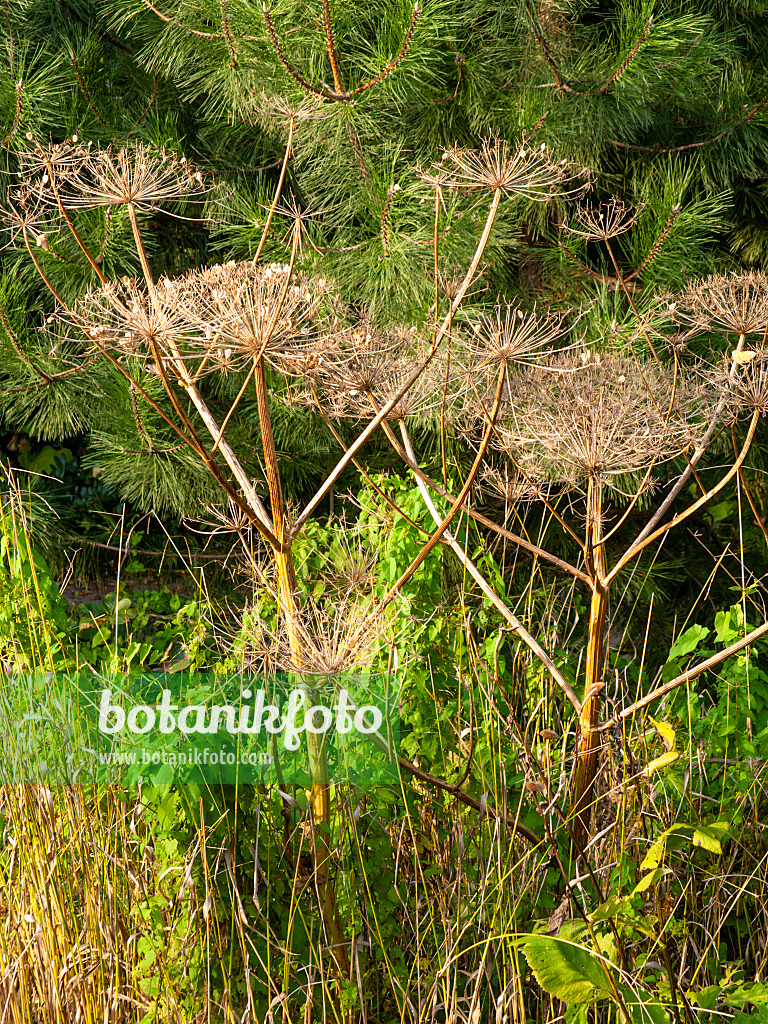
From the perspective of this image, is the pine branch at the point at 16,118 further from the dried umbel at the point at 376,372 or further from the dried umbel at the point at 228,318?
the dried umbel at the point at 228,318

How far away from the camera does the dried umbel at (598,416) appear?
1.54 metres

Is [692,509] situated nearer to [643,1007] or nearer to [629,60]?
[643,1007]

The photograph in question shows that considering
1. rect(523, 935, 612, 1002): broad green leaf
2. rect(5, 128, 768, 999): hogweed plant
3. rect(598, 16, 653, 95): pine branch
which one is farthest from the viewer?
rect(598, 16, 653, 95): pine branch

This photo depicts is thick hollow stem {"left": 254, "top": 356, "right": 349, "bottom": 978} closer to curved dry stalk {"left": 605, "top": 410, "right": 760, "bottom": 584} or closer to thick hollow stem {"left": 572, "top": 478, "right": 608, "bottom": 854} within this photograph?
thick hollow stem {"left": 572, "top": 478, "right": 608, "bottom": 854}

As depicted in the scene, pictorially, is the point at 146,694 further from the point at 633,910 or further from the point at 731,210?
the point at 731,210

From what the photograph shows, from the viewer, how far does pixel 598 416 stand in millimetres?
1537

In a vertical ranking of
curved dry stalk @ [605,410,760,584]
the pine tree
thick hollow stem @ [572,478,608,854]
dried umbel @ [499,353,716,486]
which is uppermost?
the pine tree

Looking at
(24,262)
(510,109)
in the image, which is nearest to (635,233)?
(510,109)

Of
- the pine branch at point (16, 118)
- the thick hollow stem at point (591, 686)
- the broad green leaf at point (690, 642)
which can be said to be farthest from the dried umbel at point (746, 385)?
the pine branch at point (16, 118)

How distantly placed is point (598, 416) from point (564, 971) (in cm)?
84

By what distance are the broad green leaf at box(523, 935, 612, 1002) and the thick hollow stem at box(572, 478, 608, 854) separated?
488 millimetres

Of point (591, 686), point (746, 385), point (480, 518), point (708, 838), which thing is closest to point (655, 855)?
point (708, 838)

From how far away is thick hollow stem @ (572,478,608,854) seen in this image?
65.1 inches

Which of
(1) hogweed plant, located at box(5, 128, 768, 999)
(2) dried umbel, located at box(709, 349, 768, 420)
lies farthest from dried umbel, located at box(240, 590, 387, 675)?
(2) dried umbel, located at box(709, 349, 768, 420)
